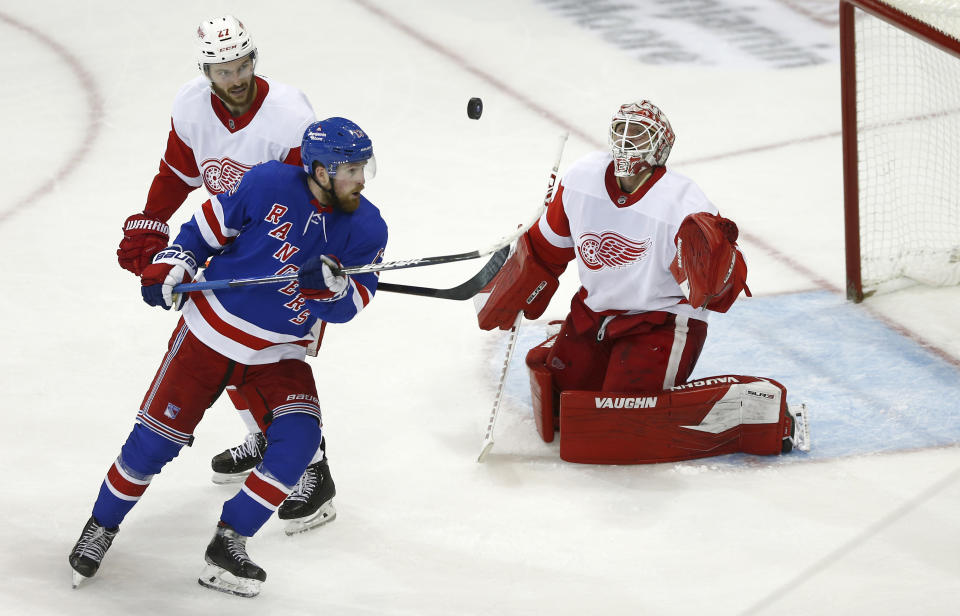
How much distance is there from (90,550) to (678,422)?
1413 millimetres

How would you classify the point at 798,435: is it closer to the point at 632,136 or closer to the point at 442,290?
the point at 632,136

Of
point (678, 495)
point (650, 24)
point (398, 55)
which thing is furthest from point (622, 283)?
point (650, 24)

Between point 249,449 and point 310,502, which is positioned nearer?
point 310,502

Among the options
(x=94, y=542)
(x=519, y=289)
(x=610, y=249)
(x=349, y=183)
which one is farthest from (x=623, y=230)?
(x=94, y=542)

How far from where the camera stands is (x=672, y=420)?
10.7 ft

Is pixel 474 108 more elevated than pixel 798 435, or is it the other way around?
pixel 474 108

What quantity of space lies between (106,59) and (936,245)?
4.02 m

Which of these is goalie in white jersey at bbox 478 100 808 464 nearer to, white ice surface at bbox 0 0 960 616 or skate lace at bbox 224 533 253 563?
white ice surface at bbox 0 0 960 616

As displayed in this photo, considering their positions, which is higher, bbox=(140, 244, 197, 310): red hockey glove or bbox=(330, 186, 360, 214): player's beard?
bbox=(330, 186, 360, 214): player's beard

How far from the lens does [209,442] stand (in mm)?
3477

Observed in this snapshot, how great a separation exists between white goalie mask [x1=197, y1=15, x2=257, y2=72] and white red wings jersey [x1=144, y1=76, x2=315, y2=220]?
0.47 feet

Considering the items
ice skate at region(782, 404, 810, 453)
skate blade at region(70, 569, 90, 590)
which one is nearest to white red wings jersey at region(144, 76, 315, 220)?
Result: skate blade at region(70, 569, 90, 590)

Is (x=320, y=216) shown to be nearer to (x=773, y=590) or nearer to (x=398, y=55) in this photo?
(x=773, y=590)

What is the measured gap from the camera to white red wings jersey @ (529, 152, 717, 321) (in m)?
3.19
